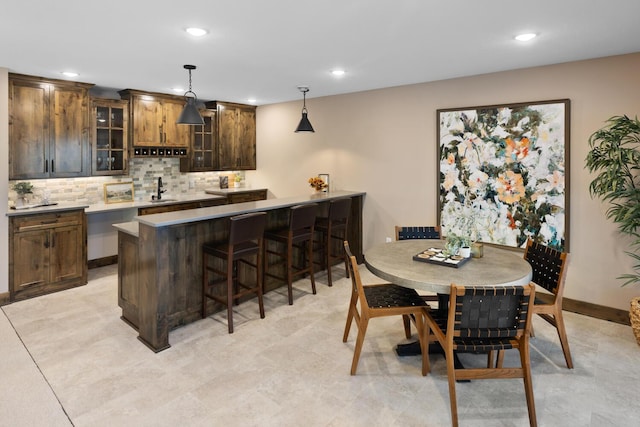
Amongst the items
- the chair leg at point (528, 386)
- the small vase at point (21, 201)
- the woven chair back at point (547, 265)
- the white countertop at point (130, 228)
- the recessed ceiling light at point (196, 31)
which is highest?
the recessed ceiling light at point (196, 31)

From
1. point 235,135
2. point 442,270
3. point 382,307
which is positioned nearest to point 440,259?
point 442,270

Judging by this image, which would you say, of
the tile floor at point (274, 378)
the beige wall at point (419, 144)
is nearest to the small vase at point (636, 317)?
the tile floor at point (274, 378)

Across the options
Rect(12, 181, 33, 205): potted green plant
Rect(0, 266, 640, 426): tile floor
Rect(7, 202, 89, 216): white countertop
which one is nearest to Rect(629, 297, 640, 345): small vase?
Rect(0, 266, 640, 426): tile floor

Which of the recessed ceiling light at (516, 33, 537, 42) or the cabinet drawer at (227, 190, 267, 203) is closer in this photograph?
the recessed ceiling light at (516, 33, 537, 42)

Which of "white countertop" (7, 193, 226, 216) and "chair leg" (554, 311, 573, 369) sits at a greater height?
"white countertop" (7, 193, 226, 216)

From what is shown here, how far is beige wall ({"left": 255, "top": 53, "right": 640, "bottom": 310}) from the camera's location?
144 inches

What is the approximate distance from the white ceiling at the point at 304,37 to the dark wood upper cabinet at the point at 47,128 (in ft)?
0.72

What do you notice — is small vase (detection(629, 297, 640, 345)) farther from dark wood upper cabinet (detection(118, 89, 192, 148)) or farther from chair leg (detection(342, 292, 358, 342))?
dark wood upper cabinet (detection(118, 89, 192, 148))

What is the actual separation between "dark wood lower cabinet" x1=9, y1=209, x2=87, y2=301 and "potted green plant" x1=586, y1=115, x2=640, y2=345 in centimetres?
529

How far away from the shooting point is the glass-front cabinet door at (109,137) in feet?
16.6

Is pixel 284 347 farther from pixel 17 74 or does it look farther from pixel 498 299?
pixel 17 74

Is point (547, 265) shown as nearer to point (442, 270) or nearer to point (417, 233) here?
point (442, 270)

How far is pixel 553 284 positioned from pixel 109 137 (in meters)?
5.26

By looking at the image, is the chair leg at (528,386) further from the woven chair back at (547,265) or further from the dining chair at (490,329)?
the woven chair back at (547,265)
